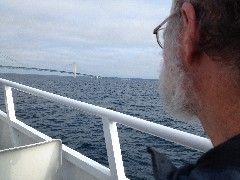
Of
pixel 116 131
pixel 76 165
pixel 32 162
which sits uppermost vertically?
pixel 116 131

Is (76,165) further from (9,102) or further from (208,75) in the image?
(208,75)

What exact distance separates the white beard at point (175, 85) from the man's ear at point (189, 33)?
0.13ft

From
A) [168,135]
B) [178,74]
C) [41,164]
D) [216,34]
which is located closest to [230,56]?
[216,34]

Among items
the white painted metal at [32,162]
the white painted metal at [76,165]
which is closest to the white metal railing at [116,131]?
the white painted metal at [76,165]

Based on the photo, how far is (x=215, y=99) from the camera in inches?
27.3

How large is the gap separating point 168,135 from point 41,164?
3.83 feet

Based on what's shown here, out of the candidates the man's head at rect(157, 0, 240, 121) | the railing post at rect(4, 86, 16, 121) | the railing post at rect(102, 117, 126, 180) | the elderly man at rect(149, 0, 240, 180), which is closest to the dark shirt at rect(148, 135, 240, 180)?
the elderly man at rect(149, 0, 240, 180)

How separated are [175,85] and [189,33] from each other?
0.53ft

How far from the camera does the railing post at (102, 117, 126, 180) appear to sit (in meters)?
1.97

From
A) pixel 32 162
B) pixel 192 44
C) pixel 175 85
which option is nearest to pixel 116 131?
pixel 32 162

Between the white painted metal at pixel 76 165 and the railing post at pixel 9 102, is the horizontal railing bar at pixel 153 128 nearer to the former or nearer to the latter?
the white painted metal at pixel 76 165

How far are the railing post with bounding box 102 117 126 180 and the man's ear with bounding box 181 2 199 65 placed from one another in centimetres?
128

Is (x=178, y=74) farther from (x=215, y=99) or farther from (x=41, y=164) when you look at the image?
(x=41, y=164)

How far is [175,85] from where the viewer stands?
82 cm
